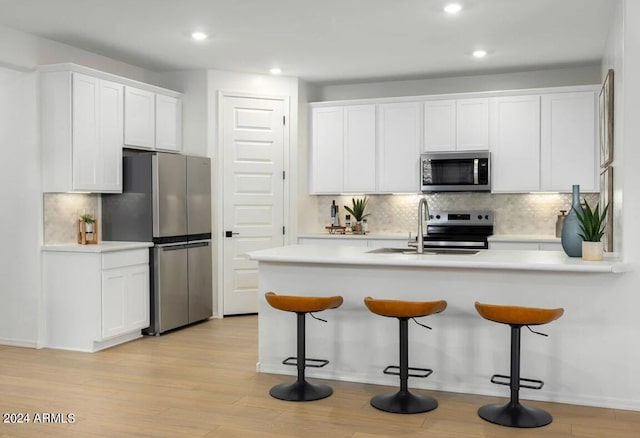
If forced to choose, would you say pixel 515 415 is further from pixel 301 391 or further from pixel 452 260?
pixel 301 391

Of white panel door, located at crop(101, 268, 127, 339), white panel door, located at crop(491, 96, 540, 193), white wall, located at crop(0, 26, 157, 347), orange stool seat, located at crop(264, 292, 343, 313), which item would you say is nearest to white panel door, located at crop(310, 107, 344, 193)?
white panel door, located at crop(491, 96, 540, 193)

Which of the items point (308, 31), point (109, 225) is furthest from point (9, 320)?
point (308, 31)

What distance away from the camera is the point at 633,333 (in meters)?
3.74

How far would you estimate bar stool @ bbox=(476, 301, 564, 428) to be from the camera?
11.3ft

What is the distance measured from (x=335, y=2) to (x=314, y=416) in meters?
2.84

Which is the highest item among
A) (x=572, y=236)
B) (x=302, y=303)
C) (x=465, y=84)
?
(x=465, y=84)

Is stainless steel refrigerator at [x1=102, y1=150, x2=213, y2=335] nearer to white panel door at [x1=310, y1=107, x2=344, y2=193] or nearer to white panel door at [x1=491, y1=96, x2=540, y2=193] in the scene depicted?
white panel door at [x1=310, y1=107, x2=344, y2=193]

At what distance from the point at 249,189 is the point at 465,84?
267 centimetres

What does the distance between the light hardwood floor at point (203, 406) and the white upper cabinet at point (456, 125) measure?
313cm

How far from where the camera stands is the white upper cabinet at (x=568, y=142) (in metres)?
6.23

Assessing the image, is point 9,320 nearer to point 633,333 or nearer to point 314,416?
point 314,416

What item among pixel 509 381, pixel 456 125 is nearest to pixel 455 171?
pixel 456 125

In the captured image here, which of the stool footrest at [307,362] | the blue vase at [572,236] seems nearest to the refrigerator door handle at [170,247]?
the stool footrest at [307,362]

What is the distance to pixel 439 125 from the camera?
6738mm
